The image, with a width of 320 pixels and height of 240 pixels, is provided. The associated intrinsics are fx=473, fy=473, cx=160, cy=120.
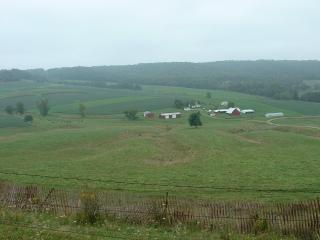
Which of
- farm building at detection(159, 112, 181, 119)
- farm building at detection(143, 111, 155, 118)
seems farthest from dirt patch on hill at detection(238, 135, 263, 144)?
farm building at detection(143, 111, 155, 118)

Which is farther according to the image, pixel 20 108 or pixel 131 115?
pixel 20 108

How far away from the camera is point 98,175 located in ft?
149

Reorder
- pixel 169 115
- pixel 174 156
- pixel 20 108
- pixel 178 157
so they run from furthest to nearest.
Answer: pixel 20 108 < pixel 169 115 < pixel 174 156 < pixel 178 157

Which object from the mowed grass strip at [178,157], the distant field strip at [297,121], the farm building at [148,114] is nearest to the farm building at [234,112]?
the distant field strip at [297,121]

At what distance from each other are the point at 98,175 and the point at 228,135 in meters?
32.4

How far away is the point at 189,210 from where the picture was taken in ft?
51.8

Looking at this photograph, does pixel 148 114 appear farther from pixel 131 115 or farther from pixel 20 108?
pixel 20 108

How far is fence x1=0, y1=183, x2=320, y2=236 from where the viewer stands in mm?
14227

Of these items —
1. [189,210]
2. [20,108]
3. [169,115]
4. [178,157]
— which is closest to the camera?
[189,210]

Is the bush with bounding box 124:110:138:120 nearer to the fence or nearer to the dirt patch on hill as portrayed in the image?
the dirt patch on hill

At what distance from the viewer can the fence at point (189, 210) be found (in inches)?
560

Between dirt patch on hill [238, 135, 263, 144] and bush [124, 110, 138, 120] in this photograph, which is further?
bush [124, 110, 138, 120]

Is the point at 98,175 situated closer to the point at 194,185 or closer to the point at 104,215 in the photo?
the point at 194,185

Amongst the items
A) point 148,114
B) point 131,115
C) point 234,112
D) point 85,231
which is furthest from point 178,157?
point 234,112
